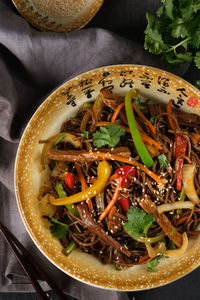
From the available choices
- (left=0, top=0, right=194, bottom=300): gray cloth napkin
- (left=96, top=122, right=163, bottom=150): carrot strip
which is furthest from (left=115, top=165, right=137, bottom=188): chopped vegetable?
(left=0, top=0, right=194, bottom=300): gray cloth napkin

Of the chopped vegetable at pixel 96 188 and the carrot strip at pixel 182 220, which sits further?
the carrot strip at pixel 182 220

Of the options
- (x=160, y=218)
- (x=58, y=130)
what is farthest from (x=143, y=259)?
(x=58, y=130)

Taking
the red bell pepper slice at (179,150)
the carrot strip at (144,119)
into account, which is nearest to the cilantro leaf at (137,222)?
the red bell pepper slice at (179,150)

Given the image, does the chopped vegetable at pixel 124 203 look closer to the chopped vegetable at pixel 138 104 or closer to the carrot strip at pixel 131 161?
the carrot strip at pixel 131 161

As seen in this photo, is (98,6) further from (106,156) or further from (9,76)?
(106,156)

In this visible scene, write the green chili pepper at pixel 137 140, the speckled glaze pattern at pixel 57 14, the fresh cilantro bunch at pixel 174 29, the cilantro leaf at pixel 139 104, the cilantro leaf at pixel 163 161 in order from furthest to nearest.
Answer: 1. the speckled glaze pattern at pixel 57 14
2. the cilantro leaf at pixel 139 104
3. the cilantro leaf at pixel 163 161
4. the green chili pepper at pixel 137 140
5. the fresh cilantro bunch at pixel 174 29

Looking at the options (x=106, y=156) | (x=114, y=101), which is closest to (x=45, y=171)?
(x=106, y=156)
